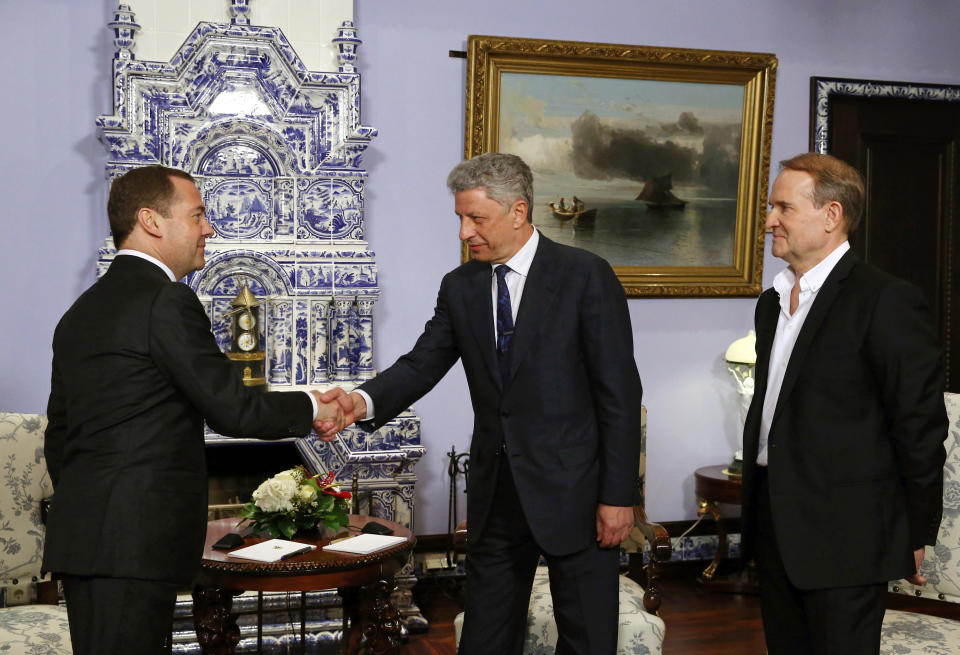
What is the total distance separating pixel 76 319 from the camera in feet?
8.01

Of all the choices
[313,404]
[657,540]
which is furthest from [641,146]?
[313,404]

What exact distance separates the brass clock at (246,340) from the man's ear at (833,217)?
3.00 meters

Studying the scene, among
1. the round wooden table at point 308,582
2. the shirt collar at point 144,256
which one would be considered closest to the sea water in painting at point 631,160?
the round wooden table at point 308,582

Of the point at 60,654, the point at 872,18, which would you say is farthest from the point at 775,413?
the point at 872,18

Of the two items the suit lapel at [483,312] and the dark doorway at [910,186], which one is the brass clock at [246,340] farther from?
the dark doorway at [910,186]

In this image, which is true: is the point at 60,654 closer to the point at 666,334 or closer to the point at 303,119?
the point at 303,119

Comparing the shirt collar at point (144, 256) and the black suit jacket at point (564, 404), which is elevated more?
the shirt collar at point (144, 256)

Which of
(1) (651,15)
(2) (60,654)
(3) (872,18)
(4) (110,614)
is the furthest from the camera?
(3) (872,18)

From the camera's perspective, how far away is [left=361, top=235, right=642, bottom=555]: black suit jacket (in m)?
2.75

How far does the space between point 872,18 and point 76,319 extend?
205 inches

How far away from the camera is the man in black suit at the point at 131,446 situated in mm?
2336

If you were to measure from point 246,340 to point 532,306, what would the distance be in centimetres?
237

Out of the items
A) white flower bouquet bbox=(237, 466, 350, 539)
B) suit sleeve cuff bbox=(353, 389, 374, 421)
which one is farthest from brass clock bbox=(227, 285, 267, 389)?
suit sleeve cuff bbox=(353, 389, 374, 421)

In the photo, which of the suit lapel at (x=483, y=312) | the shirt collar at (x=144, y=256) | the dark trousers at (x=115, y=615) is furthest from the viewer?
the suit lapel at (x=483, y=312)
